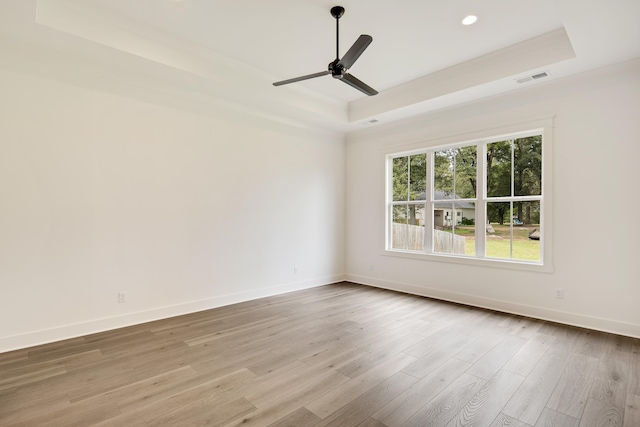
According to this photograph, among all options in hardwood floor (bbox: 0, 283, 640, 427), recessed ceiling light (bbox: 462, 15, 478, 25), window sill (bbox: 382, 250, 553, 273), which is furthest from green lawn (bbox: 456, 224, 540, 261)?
recessed ceiling light (bbox: 462, 15, 478, 25)

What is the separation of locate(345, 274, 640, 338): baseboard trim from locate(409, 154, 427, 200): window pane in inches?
60.3

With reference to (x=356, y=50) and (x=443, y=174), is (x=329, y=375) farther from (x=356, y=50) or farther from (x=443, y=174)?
(x=443, y=174)

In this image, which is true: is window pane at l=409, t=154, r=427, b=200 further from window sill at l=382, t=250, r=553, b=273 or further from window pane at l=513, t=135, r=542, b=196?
window pane at l=513, t=135, r=542, b=196

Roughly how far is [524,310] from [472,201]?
1609 mm

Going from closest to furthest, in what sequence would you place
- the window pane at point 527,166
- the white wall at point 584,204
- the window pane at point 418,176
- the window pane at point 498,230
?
the white wall at point 584,204 < the window pane at point 527,166 < the window pane at point 498,230 < the window pane at point 418,176

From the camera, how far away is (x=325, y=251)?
6.04m

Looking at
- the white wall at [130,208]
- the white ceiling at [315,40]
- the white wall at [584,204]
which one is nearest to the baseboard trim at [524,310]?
the white wall at [584,204]

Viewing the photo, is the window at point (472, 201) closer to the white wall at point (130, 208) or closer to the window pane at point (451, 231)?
the window pane at point (451, 231)

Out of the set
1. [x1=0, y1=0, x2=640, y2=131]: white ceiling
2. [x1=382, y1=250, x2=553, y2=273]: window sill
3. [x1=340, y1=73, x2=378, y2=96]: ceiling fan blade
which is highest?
[x1=0, y1=0, x2=640, y2=131]: white ceiling

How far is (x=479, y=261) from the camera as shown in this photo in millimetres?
4566

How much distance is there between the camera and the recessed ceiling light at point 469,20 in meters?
3.10

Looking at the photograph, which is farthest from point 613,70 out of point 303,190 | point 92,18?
point 92,18

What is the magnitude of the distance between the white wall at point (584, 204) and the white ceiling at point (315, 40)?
27 cm

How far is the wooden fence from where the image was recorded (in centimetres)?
498
